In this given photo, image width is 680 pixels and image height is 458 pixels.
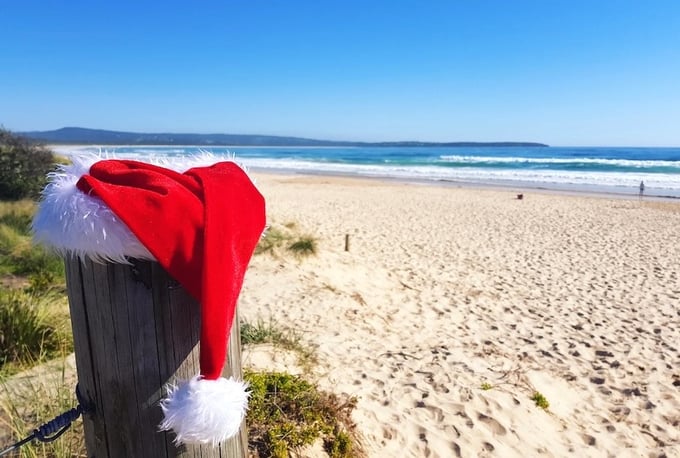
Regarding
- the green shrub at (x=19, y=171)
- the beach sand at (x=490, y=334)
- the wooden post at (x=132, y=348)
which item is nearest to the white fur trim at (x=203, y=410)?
the wooden post at (x=132, y=348)

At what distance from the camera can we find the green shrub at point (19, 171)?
9680mm

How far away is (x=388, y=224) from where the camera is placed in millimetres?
12203

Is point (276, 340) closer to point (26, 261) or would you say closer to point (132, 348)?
point (132, 348)

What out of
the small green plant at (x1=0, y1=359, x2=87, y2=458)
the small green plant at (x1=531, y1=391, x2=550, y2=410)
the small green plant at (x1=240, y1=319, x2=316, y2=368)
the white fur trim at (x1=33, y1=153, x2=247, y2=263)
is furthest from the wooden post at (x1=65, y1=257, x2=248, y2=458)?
the small green plant at (x1=531, y1=391, x2=550, y2=410)

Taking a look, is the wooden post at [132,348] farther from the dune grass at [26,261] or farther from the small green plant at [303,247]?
the small green plant at [303,247]

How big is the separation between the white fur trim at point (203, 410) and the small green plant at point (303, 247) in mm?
5944

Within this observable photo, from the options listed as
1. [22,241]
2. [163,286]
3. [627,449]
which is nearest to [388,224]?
[22,241]

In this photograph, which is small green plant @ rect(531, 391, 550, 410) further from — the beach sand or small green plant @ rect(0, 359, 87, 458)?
small green plant @ rect(0, 359, 87, 458)

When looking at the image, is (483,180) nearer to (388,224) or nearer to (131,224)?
(388,224)

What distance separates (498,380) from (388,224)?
8592mm

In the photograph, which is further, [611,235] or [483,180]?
[483,180]

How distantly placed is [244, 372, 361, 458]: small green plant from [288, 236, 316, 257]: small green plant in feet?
13.5

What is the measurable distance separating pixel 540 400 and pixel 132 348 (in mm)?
3270

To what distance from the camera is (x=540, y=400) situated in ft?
11.2
